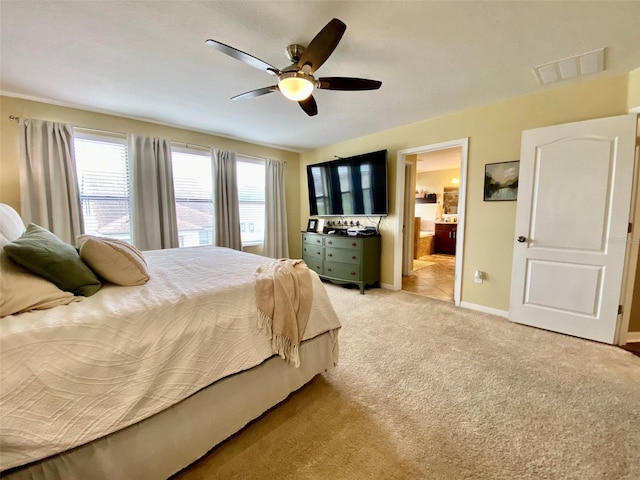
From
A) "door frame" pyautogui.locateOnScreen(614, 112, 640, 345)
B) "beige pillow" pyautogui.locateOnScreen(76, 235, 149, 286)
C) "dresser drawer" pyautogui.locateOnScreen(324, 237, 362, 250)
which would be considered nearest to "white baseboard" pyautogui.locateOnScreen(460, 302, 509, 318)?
"door frame" pyautogui.locateOnScreen(614, 112, 640, 345)

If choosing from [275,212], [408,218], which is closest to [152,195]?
[275,212]

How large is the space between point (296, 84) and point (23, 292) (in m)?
1.86

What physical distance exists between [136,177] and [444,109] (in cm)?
392

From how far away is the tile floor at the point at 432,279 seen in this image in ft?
12.4

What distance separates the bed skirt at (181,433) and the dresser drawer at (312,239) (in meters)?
2.68

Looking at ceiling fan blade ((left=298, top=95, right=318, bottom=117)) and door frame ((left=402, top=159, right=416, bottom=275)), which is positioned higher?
ceiling fan blade ((left=298, top=95, right=318, bottom=117))

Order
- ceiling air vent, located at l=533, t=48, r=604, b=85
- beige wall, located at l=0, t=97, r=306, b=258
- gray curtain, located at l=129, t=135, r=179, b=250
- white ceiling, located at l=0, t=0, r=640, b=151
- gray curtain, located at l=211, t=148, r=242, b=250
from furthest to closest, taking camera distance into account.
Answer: gray curtain, located at l=211, t=148, r=242, b=250
gray curtain, located at l=129, t=135, r=179, b=250
beige wall, located at l=0, t=97, r=306, b=258
ceiling air vent, located at l=533, t=48, r=604, b=85
white ceiling, located at l=0, t=0, r=640, b=151

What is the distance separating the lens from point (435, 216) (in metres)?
7.34

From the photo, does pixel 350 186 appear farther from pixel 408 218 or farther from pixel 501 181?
pixel 501 181

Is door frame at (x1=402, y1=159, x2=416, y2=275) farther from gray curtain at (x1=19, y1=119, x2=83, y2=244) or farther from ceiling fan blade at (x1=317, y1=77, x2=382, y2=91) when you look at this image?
gray curtain at (x1=19, y1=119, x2=83, y2=244)

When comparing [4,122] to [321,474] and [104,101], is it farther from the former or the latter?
[321,474]

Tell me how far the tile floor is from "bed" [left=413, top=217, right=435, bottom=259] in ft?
0.99

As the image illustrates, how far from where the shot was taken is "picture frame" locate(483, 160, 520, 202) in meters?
2.74

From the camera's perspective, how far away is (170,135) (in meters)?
3.51
